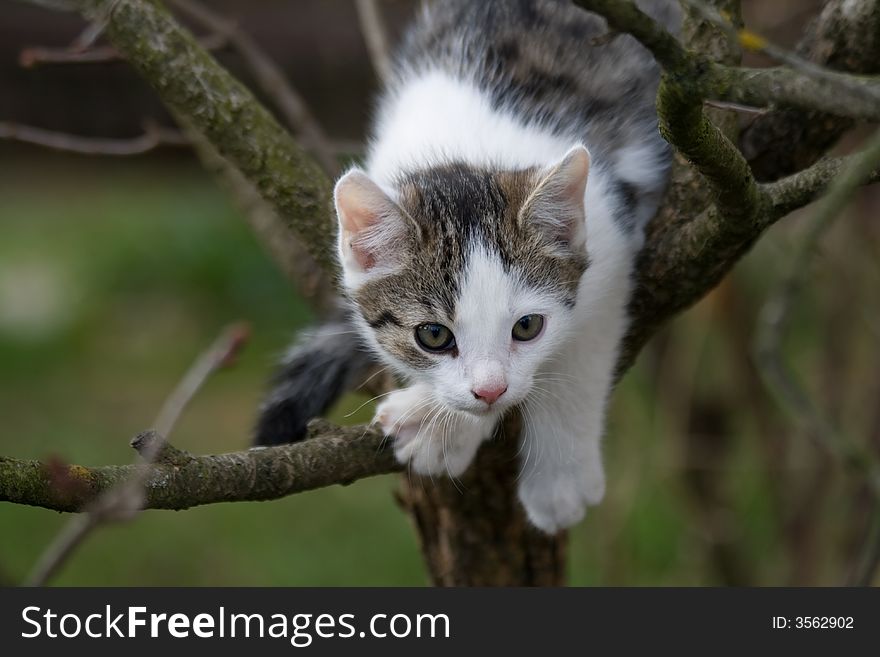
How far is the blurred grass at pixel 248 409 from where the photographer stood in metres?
3.29

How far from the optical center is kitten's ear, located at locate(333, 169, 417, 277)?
173 centimetres

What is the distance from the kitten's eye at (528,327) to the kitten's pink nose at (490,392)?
0.41 feet

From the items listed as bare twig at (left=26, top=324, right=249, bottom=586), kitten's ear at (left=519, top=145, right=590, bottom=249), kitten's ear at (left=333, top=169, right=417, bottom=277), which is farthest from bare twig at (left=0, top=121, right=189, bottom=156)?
bare twig at (left=26, top=324, right=249, bottom=586)

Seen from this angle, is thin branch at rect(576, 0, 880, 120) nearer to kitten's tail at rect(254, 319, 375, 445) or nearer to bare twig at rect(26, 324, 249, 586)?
bare twig at rect(26, 324, 249, 586)

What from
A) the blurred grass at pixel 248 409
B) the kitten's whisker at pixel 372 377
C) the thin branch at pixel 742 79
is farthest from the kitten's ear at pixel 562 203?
the blurred grass at pixel 248 409

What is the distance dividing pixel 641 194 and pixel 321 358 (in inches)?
27.9

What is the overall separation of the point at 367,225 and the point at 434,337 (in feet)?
0.72

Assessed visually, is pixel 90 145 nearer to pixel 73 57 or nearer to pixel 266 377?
pixel 73 57

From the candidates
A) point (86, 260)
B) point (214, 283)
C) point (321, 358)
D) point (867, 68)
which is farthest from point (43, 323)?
point (867, 68)

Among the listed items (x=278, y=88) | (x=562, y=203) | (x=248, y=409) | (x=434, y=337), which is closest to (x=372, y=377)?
(x=434, y=337)

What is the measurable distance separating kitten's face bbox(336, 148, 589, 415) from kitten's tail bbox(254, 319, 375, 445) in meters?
0.22

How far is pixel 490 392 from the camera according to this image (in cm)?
170

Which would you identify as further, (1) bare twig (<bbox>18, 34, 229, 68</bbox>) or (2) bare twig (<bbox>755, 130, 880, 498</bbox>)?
(1) bare twig (<bbox>18, 34, 229, 68</bbox>)

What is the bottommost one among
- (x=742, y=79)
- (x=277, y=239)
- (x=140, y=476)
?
(x=140, y=476)
